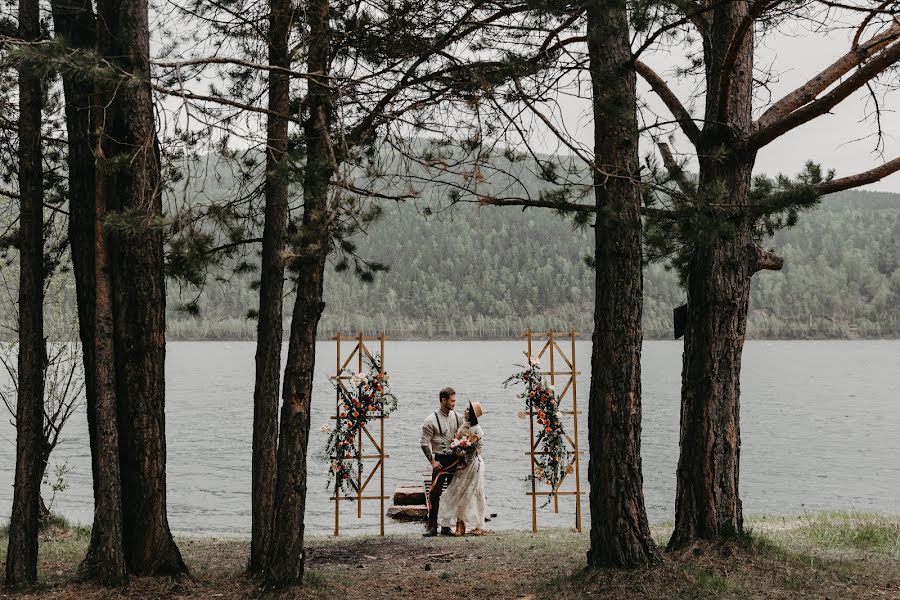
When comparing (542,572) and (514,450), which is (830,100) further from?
(514,450)

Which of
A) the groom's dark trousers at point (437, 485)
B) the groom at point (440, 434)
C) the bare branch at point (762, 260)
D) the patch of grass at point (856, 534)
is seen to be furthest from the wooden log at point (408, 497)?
the bare branch at point (762, 260)

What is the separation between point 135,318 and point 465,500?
558 centimetres

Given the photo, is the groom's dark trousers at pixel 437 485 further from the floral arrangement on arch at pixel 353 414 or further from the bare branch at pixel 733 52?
the bare branch at pixel 733 52

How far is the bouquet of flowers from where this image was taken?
10.4 meters

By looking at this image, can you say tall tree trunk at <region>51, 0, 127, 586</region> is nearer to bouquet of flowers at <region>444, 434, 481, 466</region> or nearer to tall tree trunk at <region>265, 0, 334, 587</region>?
tall tree trunk at <region>265, 0, 334, 587</region>

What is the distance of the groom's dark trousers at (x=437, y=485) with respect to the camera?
34.8 ft

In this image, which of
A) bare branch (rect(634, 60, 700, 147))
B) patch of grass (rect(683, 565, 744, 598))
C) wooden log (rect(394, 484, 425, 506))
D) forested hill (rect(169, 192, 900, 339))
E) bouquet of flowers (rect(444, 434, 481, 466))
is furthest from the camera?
forested hill (rect(169, 192, 900, 339))

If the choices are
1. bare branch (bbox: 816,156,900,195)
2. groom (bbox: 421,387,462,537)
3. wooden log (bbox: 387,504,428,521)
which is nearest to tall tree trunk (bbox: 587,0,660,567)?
bare branch (bbox: 816,156,900,195)

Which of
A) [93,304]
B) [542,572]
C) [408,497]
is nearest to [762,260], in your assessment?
[542,572]

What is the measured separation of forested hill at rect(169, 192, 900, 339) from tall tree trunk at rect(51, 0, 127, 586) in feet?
415

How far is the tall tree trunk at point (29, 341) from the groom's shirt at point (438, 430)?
15.1ft

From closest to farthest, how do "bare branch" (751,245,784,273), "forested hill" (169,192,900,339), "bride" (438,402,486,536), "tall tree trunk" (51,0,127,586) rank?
"tall tree trunk" (51,0,127,586), "bare branch" (751,245,784,273), "bride" (438,402,486,536), "forested hill" (169,192,900,339)

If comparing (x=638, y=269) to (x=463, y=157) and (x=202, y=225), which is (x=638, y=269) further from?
(x=202, y=225)

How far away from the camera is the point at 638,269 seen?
667 centimetres
